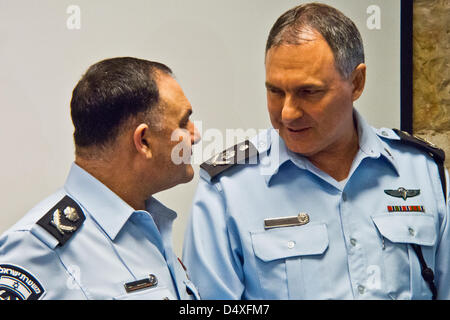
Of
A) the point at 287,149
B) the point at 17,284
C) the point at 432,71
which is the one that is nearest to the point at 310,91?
the point at 287,149

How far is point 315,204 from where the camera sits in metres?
1.45

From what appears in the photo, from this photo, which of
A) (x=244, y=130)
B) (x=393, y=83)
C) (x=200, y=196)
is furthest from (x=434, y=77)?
(x=200, y=196)

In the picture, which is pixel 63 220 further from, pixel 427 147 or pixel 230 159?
pixel 427 147

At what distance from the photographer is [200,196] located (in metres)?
1.45

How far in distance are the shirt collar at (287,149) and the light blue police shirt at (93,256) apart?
0.31 metres

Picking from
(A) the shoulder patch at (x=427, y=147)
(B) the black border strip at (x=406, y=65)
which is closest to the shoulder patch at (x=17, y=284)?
(A) the shoulder patch at (x=427, y=147)

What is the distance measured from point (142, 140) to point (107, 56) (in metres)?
0.48

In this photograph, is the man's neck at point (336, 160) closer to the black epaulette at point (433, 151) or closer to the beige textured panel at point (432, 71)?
the black epaulette at point (433, 151)

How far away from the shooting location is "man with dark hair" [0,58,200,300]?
1136mm

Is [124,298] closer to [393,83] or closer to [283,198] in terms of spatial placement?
[283,198]

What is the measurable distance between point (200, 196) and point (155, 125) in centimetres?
23

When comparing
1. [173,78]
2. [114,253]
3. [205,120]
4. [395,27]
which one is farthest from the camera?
[395,27]

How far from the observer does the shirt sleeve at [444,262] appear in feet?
4.79

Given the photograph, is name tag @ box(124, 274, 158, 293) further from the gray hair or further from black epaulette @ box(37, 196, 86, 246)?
the gray hair
